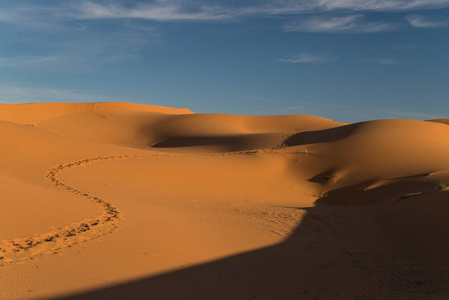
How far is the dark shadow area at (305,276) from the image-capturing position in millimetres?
5391

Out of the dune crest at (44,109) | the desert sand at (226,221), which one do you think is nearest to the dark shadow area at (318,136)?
the desert sand at (226,221)

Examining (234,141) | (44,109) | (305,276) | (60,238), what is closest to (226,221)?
(305,276)

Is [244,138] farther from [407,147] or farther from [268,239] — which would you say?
[268,239]

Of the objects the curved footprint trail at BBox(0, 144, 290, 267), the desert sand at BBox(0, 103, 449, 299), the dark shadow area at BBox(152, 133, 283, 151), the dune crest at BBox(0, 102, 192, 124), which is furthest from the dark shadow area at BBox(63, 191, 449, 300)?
the dune crest at BBox(0, 102, 192, 124)

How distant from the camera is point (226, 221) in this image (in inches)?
376

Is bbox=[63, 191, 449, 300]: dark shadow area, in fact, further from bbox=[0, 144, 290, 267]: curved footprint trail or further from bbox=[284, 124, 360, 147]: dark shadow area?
Result: bbox=[284, 124, 360, 147]: dark shadow area

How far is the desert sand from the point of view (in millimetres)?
5660

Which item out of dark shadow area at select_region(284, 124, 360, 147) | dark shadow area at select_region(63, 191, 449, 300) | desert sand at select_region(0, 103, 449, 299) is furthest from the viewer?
dark shadow area at select_region(284, 124, 360, 147)

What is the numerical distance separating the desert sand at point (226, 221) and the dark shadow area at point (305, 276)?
3 centimetres

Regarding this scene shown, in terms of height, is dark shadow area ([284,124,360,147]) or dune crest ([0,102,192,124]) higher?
dune crest ([0,102,192,124])

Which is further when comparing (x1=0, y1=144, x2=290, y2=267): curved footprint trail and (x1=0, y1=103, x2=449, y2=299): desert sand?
(x1=0, y1=144, x2=290, y2=267): curved footprint trail

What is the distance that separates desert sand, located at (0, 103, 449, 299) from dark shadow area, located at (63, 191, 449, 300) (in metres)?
0.03

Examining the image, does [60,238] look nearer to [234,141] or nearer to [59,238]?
[59,238]

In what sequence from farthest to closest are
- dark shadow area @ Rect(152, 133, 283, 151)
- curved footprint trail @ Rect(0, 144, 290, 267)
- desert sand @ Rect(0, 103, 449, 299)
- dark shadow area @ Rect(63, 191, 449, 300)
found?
dark shadow area @ Rect(152, 133, 283, 151) < curved footprint trail @ Rect(0, 144, 290, 267) < desert sand @ Rect(0, 103, 449, 299) < dark shadow area @ Rect(63, 191, 449, 300)
